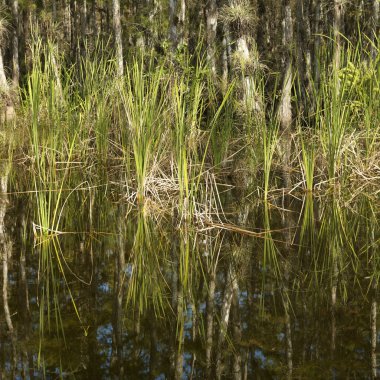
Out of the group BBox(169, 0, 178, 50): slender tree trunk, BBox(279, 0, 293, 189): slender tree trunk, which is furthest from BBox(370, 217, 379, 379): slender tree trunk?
BBox(169, 0, 178, 50): slender tree trunk

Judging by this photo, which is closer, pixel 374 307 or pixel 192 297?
pixel 374 307

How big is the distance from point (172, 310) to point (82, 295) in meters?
0.51

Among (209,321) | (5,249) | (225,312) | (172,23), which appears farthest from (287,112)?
(209,321)

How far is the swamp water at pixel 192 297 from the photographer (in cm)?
215

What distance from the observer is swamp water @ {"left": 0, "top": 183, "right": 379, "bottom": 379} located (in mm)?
2150

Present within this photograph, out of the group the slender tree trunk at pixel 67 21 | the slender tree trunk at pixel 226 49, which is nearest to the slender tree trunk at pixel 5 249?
the slender tree trunk at pixel 226 49

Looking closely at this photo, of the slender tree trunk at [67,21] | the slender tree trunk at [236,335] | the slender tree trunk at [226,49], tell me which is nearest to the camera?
the slender tree trunk at [236,335]

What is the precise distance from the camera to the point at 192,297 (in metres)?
2.89

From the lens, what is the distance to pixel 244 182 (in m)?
6.91

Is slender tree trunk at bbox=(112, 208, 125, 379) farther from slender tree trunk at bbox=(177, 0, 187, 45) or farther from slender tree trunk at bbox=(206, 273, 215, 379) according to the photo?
slender tree trunk at bbox=(177, 0, 187, 45)

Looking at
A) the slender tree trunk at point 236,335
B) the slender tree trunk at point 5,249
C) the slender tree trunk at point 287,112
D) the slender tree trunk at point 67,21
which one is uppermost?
the slender tree trunk at point 67,21

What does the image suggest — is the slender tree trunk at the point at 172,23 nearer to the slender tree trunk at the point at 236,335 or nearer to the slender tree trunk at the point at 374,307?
the slender tree trunk at the point at 374,307

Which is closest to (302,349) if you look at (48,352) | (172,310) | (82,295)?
(172,310)

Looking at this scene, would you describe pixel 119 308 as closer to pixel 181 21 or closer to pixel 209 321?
pixel 209 321
